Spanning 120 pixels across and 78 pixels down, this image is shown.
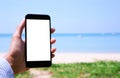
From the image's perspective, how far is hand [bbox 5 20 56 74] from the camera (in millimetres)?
1311

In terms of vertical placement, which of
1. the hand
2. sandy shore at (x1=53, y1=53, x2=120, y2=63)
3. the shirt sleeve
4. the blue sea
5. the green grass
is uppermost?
the shirt sleeve

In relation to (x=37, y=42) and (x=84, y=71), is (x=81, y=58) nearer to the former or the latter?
(x=84, y=71)

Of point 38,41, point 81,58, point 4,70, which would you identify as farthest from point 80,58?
point 4,70

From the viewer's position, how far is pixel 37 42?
4.92 ft

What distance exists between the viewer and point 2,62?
965 millimetres

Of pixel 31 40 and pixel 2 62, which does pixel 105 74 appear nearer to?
pixel 31 40

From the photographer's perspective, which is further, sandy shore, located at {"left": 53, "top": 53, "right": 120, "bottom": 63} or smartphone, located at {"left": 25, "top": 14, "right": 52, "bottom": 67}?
sandy shore, located at {"left": 53, "top": 53, "right": 120, "bottom": 63}

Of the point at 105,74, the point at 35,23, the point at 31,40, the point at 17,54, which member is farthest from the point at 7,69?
the point at 105,74

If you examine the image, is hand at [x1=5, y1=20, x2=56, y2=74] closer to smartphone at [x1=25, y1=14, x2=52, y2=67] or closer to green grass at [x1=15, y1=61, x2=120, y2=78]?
smartphone at [x1=25, y1=14, x2=52, y2=67]

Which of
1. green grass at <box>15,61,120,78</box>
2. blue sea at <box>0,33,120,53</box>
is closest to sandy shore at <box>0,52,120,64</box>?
green grass at <box>15,61,120,78</box>

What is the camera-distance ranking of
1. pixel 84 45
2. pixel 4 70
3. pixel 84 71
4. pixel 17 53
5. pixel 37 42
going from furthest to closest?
pixel 84 45
pixel 84 71
pixel 37 42
pixel 17 53
pixel 4 70

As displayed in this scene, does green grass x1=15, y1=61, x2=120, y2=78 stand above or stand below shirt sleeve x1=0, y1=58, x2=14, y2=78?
below

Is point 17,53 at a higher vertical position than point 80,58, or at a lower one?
higher

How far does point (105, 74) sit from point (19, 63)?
5114 mm
